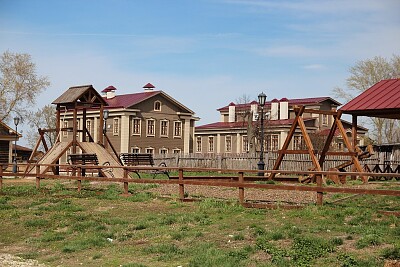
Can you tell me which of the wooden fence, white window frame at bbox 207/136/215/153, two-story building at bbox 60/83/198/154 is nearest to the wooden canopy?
the wooden fence

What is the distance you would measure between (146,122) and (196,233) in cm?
4835

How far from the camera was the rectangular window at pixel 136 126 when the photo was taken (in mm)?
59656

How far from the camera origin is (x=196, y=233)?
12.7 metres

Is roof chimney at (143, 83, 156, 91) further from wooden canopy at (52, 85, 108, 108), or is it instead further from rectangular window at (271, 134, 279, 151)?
wooden canopy at (52, 85, 108, 108)

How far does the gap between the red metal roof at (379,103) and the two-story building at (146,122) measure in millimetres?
35751

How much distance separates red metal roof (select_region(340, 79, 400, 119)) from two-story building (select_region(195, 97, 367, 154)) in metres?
33.9

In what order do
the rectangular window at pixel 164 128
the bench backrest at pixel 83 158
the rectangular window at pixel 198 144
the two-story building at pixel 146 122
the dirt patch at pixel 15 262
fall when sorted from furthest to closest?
1. the rectangular window at pixel 198 144
2. the rectangular window at pixel 164 128
3. the two-story building at pixel 146 122
4. the bench backrest at pixel 83 158
5. the dirt patch at pixel 15 262

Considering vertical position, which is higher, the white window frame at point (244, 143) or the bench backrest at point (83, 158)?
the white window frame at point (244, 143)

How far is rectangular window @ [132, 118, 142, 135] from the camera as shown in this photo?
196ft

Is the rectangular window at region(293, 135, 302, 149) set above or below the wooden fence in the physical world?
above

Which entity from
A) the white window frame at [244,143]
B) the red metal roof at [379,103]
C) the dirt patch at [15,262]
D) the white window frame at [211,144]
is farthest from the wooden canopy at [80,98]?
the white window frame at [211,144]

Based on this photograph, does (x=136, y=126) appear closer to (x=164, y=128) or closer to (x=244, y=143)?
(x=164, y=128)

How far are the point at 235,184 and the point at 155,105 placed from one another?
150ft

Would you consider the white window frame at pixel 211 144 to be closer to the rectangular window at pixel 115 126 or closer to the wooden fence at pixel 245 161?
the rectangular window at pixel 115 126
